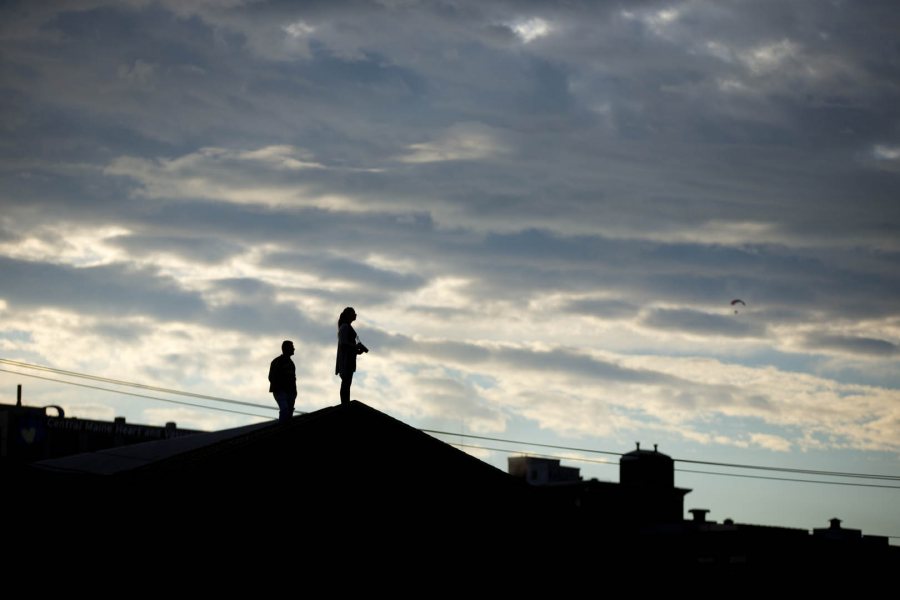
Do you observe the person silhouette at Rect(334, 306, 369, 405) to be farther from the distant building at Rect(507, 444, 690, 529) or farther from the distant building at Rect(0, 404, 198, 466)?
the distant building at Rect(507, 444, 690, 529)

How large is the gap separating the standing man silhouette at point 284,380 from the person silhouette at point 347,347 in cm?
103

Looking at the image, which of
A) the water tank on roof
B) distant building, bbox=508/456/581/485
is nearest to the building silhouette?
the water tank on roof

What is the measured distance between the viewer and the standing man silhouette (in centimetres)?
2333

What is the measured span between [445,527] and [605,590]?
3963mm

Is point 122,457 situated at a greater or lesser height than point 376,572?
greater

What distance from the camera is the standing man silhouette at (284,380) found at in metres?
23.3

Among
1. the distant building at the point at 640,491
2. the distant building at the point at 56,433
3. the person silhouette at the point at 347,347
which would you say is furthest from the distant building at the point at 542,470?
the person silhouette at the point at 347,347

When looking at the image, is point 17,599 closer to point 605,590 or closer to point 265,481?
point 265,481

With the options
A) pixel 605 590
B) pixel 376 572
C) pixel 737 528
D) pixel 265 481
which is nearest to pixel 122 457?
pixel 265 481

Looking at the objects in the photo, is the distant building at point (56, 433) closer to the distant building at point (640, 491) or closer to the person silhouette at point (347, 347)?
the distant building at point (640, 491)

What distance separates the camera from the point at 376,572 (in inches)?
866

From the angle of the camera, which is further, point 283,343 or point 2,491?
point 2,491

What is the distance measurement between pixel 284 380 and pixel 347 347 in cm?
183

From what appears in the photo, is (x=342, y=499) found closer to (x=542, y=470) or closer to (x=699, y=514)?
(x=699, y=514)
